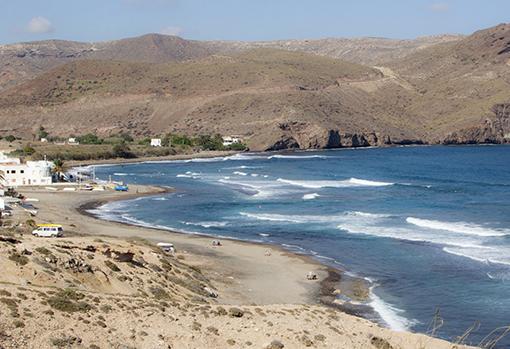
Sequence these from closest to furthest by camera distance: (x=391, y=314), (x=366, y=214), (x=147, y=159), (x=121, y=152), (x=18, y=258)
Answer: (x=18, y=258)
(x=391, y=314)
(x=366, y=214)
(x=121, y=152)
(x=147, y=159)

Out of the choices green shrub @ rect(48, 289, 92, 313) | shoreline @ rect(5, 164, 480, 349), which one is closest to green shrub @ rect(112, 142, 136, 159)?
shoreline @ rect(5, 164, 480, 349)

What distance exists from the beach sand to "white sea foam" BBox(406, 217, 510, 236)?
1805cm

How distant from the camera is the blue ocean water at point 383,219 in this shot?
133ft

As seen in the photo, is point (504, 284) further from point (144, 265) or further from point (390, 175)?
point (390, 175)

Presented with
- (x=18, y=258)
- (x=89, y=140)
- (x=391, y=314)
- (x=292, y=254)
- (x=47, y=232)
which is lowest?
(x=391, y=314)

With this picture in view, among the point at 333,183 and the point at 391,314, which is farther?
the point at 333,183

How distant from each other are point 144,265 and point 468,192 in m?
60.2

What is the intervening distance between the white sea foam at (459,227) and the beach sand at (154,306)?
18.0 metres

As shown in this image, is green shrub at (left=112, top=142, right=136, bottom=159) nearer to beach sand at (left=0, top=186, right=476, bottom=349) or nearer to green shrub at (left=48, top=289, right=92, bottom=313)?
beach sand at (left=0, top=186, right=476, bottom=349)

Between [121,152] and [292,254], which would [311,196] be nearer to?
[292,254]

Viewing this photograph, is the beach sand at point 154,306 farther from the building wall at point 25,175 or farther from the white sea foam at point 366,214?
the building wall at point 25,175

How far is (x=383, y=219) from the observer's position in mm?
68750

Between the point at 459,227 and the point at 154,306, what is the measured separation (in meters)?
41.5

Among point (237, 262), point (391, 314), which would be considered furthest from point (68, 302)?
point (237, 262)
